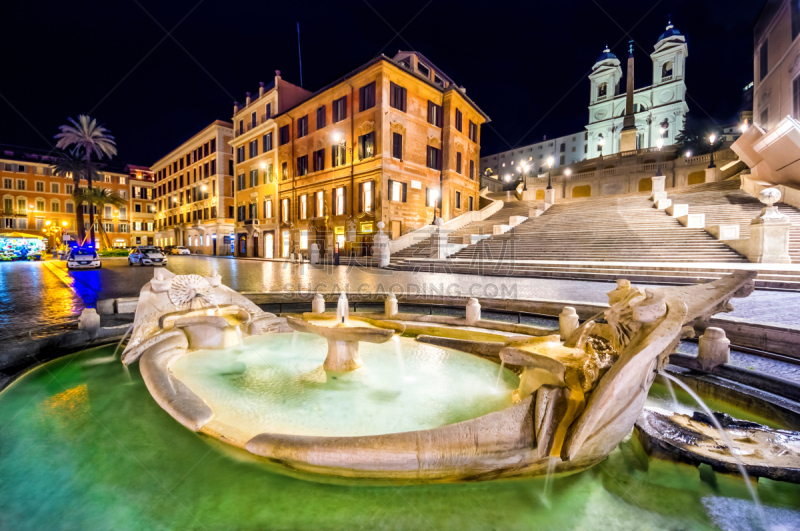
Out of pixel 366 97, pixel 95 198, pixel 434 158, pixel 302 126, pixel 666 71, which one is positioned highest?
pixel 666 71

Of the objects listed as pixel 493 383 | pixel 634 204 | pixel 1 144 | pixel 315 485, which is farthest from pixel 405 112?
pixel 1 144

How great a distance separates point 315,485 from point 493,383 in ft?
8.33

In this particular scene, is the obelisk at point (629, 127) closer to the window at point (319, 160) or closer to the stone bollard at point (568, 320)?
the window at point (319, 160)

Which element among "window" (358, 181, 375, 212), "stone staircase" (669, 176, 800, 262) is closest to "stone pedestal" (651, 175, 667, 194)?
"stone staircase" (669, 176, 800, 262)

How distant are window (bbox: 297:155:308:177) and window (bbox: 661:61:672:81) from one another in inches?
2496

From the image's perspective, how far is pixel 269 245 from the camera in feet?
117

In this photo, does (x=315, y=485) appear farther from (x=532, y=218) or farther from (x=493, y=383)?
(x=532, y=218)

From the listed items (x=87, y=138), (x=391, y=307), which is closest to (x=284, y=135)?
(x=87, y=138)

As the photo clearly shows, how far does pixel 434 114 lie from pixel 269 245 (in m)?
20.8

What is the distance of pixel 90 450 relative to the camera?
293 cm

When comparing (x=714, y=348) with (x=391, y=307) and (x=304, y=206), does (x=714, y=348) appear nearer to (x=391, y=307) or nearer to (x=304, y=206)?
(x=391, y=307)

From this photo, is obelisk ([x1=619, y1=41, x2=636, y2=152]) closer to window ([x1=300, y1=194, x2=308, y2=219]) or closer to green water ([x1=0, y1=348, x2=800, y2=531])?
window ([x1=300, y1=194, x2=308, y2=219])

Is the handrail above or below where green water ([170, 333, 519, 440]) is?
above

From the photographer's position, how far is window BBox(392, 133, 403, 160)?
86.7 feet
